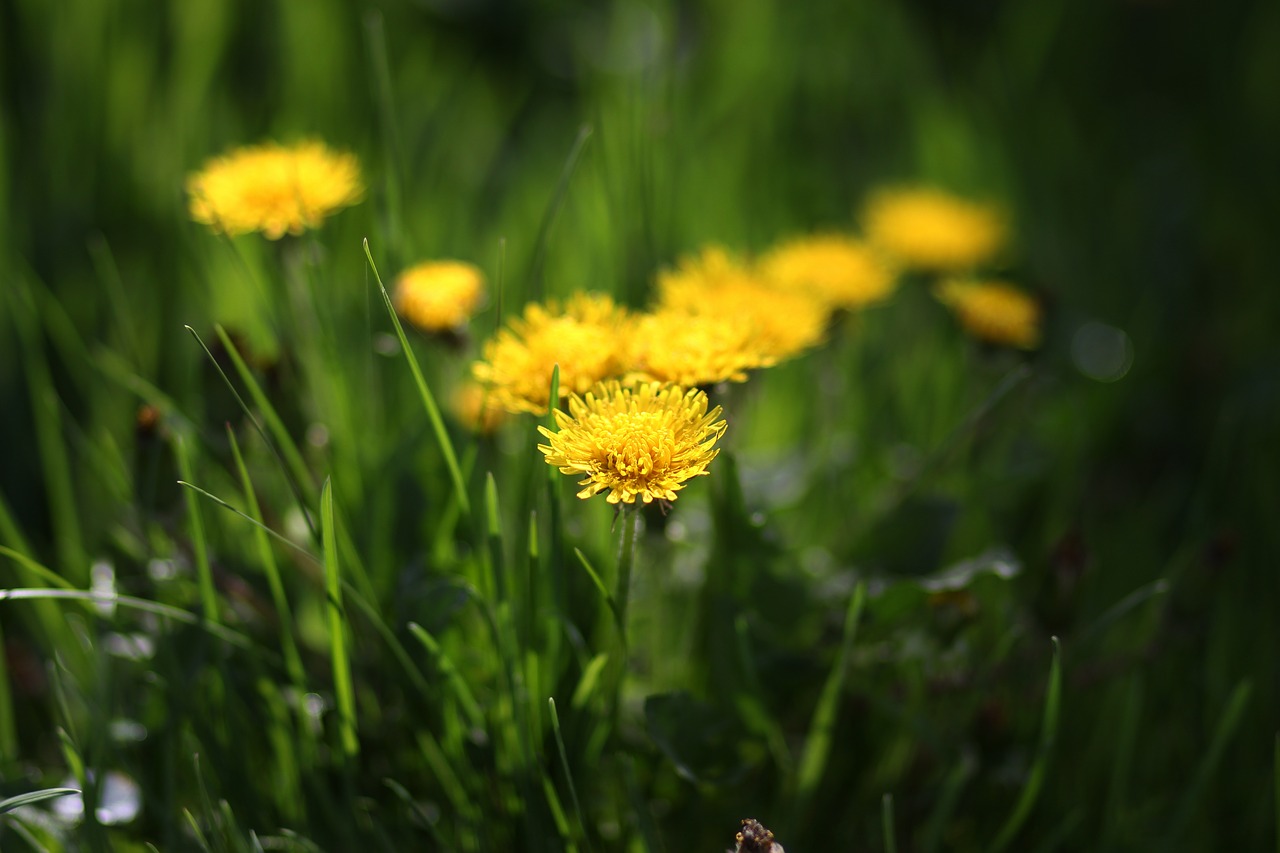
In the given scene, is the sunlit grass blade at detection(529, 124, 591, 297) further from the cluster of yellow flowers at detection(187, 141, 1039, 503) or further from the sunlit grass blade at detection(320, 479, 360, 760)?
the sunlit grass blade at detection(320, 479, 360, 760)

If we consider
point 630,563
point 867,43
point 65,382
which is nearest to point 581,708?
point 630,563

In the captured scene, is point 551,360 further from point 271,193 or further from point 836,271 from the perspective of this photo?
point 836,271

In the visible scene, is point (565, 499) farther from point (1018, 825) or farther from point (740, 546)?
point (1018, 825)

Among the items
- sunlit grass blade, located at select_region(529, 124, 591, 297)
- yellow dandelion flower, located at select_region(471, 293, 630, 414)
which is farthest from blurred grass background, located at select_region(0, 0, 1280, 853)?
yellow dandelion flower, located at select_region(471, 293, 630, 414)

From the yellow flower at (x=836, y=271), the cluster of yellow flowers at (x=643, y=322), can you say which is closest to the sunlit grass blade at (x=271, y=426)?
the cluster of yellow flowers at (x=643, y=322)

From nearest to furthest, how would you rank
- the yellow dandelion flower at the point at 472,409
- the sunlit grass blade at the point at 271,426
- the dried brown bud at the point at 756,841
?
1. the dried brown bud at the point at 756,841
2. the sunlit grass blade at the point at 271,426
3. the yellow dandelion flower at the point at 472,409

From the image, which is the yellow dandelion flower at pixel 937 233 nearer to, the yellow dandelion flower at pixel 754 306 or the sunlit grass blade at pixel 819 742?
the yellow dandelion flower at pixel 754 306

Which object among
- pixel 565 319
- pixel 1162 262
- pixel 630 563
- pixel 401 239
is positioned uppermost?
pixel 1162 262
